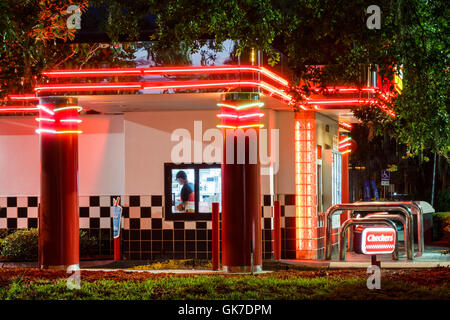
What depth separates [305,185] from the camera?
18078 mm

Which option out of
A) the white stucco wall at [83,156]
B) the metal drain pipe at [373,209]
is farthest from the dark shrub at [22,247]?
the metal drain pipe at [373,209]

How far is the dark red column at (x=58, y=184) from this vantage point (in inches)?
594

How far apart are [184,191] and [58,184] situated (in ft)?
10.9

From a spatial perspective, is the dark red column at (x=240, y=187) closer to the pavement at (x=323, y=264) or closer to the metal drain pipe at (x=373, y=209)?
the pavement at (x=323, y=264)

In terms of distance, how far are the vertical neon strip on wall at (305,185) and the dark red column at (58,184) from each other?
522 centimetres

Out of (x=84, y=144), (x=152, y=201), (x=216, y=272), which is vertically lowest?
(x=216, y=272)

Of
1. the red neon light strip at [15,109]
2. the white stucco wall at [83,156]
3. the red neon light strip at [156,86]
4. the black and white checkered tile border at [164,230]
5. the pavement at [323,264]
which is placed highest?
the red neon light strip at [156,86]

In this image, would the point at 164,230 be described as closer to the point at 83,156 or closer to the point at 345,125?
the point at 83,156

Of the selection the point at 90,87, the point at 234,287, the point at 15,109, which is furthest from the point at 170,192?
the point at 234,287

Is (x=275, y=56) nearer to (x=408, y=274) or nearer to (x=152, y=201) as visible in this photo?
(x=408, y=274)

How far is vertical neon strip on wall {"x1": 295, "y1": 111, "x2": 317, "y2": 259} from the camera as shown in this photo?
1792cm

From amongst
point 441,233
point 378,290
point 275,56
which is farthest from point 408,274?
point 441,233

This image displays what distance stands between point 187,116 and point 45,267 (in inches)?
183
